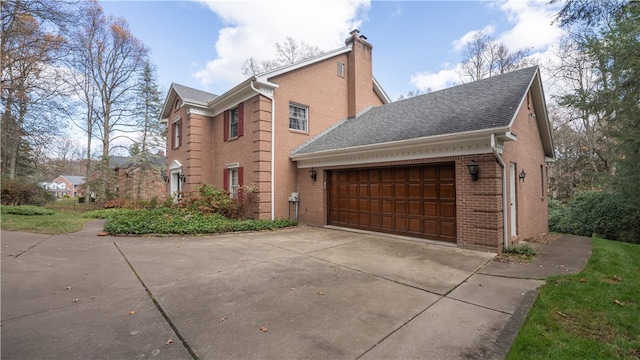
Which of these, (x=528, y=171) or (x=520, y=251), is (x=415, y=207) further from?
(x=528, y=171)

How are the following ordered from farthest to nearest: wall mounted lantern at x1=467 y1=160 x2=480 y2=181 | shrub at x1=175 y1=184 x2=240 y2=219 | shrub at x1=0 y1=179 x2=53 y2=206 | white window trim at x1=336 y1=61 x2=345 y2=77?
shrub at x1=0 y1=179 x2=53 y2=206, white window trim at x1=336 y1=61 x2=345 y2=77, shrub at x1=175 y1=184 x2=240 y2=219, wall mounted lantern at x1=467 y1=160 x2=480 y2=181

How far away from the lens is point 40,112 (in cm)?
1319

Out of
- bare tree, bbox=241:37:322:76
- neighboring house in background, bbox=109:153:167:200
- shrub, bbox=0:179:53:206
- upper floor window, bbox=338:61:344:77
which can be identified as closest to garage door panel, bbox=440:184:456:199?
upper floor window, bbox=338:61:344:77

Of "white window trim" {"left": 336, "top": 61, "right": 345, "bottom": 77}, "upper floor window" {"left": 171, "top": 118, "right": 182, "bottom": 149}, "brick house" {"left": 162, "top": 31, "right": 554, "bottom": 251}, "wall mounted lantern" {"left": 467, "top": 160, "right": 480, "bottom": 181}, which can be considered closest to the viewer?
"wall mounted lantern" {"left": 467, "top": 160, "right": 480, "bottom": 181}

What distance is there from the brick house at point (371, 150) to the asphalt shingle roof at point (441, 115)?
6 centimetres

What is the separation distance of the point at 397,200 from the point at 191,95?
12230 millimetres

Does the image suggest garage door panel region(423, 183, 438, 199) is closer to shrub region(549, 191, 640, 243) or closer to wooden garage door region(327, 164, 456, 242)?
wooden garage door region(327, 164, 456, 242)

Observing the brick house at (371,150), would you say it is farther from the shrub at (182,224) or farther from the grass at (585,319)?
the grass at (585,319)

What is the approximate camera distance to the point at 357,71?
45.8 ft

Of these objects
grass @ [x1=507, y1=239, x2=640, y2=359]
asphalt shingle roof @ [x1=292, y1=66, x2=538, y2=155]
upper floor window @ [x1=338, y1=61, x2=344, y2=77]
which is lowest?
grass @ [x1=507, y1=239, x2=640, y2=359]

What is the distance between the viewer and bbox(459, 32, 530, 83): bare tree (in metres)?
20.7

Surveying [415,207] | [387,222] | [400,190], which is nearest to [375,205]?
[387,222]

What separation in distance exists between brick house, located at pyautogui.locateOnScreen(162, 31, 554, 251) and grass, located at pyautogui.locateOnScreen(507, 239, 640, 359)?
202 cm

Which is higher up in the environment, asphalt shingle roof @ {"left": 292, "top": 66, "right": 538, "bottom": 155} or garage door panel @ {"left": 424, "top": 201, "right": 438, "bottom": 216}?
asphalt shingle roof @ {"left": 292, "top": 66, "right": 538, "bottom": 155}
